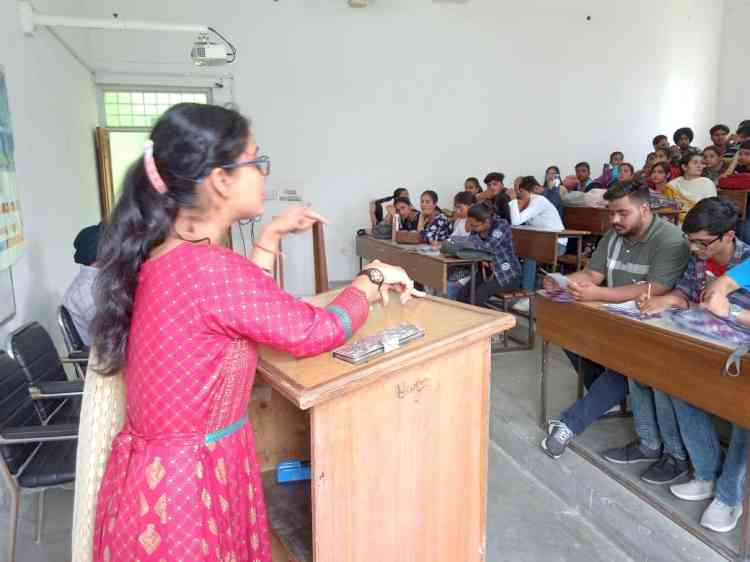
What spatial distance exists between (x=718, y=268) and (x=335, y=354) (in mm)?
1797

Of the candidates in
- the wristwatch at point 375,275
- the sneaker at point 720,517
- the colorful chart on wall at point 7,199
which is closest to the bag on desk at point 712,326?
the sneaker at point 720,517

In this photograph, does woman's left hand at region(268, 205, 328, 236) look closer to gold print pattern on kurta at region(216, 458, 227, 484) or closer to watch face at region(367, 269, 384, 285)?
watch face at region(367, 269, 384, 285)

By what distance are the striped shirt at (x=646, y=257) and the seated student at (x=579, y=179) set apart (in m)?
4.99

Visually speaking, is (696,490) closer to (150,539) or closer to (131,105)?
(150,539)

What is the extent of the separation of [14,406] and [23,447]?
5.3 inches

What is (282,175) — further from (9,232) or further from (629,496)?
(629,496)

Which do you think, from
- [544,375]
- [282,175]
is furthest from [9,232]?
[282,175]

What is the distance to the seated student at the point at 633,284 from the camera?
2.30 m

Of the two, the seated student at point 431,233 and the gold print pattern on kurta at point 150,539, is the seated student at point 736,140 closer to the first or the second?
the seated student at point 431,233

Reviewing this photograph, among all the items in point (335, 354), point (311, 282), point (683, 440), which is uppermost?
point (335, 354)

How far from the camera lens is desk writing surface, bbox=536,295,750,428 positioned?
175 cm

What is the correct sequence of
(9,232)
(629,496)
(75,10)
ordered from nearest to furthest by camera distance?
1. (629,496)
2. (9,232)
3. (75,10)

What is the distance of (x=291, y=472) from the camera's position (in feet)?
4.86

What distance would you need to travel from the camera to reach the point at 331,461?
973mm
